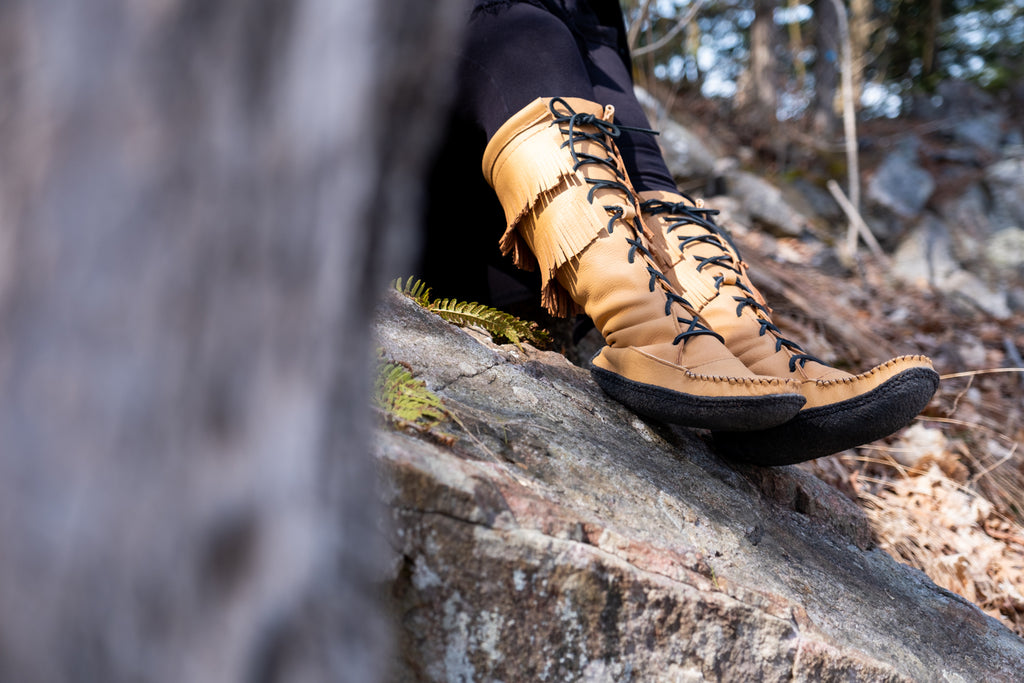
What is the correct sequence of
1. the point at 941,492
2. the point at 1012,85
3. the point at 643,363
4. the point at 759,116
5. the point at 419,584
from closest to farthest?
the point at 419,584
the point at 643,363
the point at 941,492
the point at 759,116
the point at 1012,85

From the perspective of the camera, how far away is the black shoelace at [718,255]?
71.7 inches

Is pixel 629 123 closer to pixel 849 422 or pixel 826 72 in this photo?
pixel 849 422

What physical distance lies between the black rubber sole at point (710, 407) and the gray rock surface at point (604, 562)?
4.1 inches

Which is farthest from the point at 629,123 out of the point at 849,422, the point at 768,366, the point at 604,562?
the point at 604,562

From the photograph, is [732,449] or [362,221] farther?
[732,449]

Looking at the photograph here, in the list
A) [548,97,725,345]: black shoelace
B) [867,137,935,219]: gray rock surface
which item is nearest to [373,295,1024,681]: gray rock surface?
[548,97,725,345]: black shoelace

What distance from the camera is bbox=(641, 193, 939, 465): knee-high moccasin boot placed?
5.17ft

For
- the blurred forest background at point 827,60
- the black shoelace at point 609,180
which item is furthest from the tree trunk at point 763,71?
the black shoelace at point 609,180

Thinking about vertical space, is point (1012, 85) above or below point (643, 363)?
above

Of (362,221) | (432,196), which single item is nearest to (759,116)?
(432,196)

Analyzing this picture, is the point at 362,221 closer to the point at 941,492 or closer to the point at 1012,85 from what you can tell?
the point at 941,492

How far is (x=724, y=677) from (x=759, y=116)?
8.77 metres

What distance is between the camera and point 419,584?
1.01m

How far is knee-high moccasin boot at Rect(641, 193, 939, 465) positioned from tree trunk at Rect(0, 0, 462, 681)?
4.39ft
